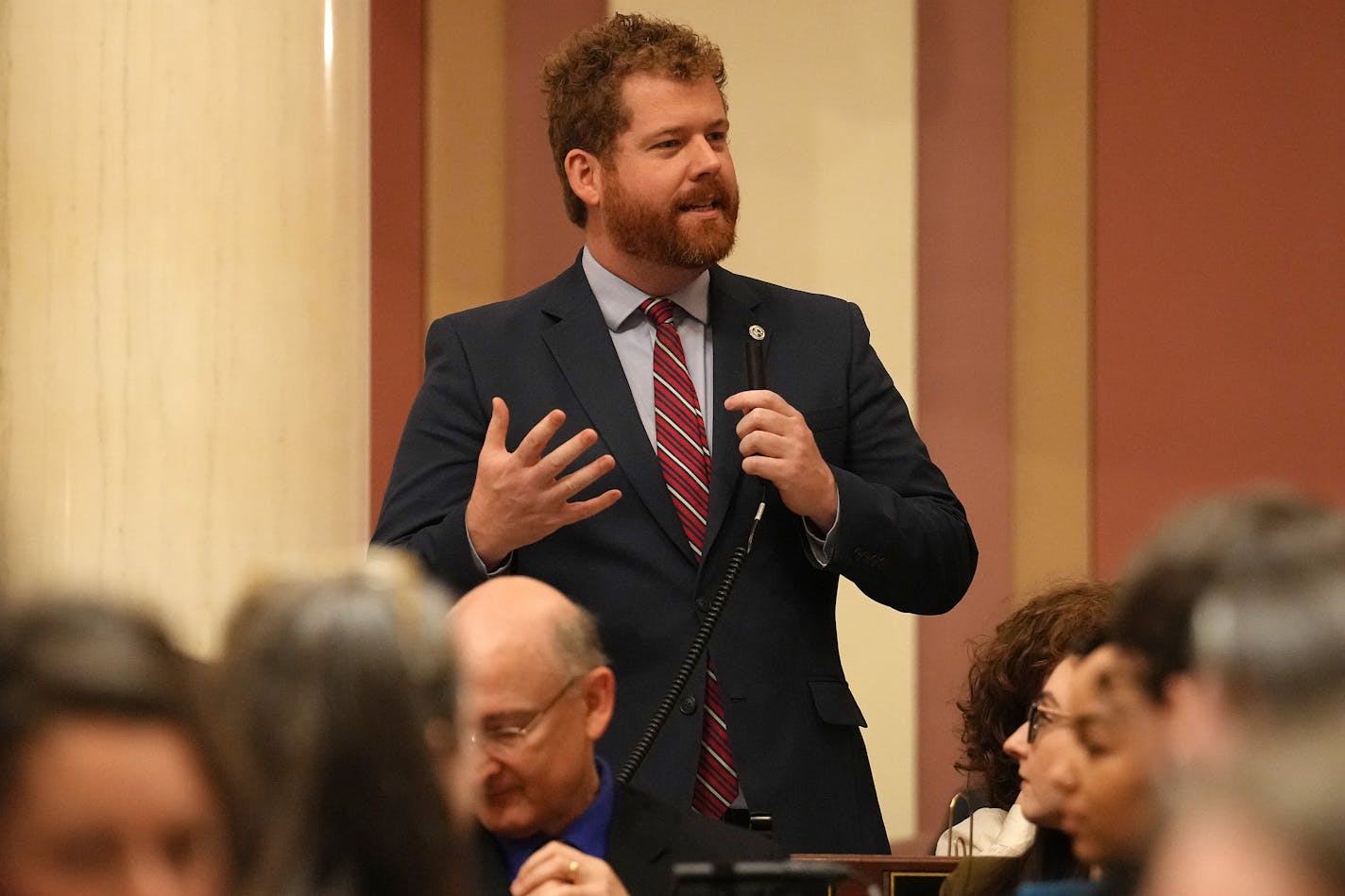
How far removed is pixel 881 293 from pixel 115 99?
84.3 inches

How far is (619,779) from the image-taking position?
281 centimetres

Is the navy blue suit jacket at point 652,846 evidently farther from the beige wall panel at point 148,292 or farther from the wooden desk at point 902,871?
the beige wall panel at point 148,292

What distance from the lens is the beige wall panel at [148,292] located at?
3.18 meters

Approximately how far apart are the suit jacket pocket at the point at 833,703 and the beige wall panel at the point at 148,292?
0.92 meters

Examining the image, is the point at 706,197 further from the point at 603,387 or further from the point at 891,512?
the point at 891,512

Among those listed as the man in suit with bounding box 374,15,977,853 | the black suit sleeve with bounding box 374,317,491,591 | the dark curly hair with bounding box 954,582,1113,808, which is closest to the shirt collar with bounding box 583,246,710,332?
the man in suit with bounding box 374,15,977,853

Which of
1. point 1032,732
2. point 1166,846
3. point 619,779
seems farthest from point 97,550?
point 1166,846

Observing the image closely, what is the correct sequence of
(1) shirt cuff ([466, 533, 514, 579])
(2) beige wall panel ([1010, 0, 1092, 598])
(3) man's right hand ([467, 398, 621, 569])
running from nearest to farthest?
(3) man's right hand ([467, 398, 621, 569])
(1) shirt cuff ([466, 533, 514, 579])
(2) beige wall panel ([1010, 0, 1092, 598])

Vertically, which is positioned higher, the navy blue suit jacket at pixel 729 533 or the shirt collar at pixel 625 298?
the shirt collar at pixel 625 298

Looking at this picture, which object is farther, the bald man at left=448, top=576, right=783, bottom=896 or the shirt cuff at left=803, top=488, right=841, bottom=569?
the shirt cuff at left=803, top=488, right=841, bottom=569

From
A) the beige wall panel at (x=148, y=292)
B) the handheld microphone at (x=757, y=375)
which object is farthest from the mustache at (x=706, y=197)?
the beige wall panel at (x=148, y=292)

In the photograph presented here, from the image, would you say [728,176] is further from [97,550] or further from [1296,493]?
[1296,493]

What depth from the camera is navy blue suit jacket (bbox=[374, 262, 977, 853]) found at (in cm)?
303

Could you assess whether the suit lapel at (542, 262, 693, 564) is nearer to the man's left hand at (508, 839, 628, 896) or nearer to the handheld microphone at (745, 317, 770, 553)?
the handheld microphone at (745, 317, 770, 553)
